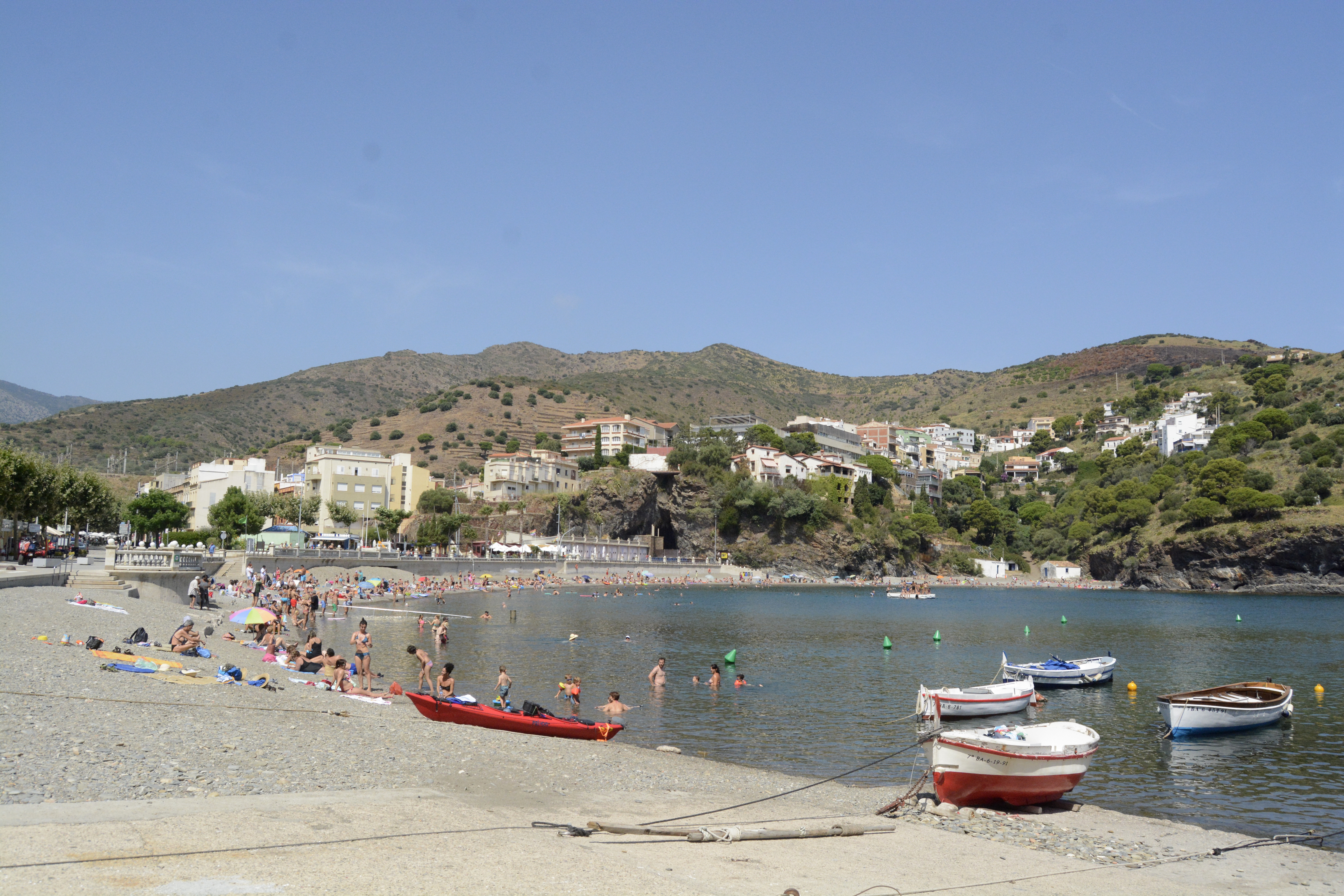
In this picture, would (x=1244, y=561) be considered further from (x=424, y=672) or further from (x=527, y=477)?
(x=424, y=672)

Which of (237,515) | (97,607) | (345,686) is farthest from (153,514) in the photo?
(345,686)

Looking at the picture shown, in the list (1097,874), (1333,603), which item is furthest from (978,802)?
(1333,603)

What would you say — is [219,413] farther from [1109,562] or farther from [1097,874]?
[1097,874]

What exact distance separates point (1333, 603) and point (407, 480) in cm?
9557

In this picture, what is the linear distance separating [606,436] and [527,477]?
2969cm

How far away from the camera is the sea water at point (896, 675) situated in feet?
54.2

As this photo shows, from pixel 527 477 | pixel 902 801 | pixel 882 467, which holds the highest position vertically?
pixel 882 467

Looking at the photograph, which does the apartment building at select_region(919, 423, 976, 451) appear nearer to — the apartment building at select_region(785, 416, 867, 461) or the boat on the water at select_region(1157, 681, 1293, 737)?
the apartment building at select_region(785, 416, 867, 461)

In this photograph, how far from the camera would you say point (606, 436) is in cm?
13875

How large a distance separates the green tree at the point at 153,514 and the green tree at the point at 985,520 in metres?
99.3

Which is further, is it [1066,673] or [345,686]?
[1066,673]

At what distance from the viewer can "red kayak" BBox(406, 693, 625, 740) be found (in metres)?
17.8

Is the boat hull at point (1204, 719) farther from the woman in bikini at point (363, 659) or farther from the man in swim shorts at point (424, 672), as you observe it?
the woman in bikini at point (363, 659)

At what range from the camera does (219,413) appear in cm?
17525
